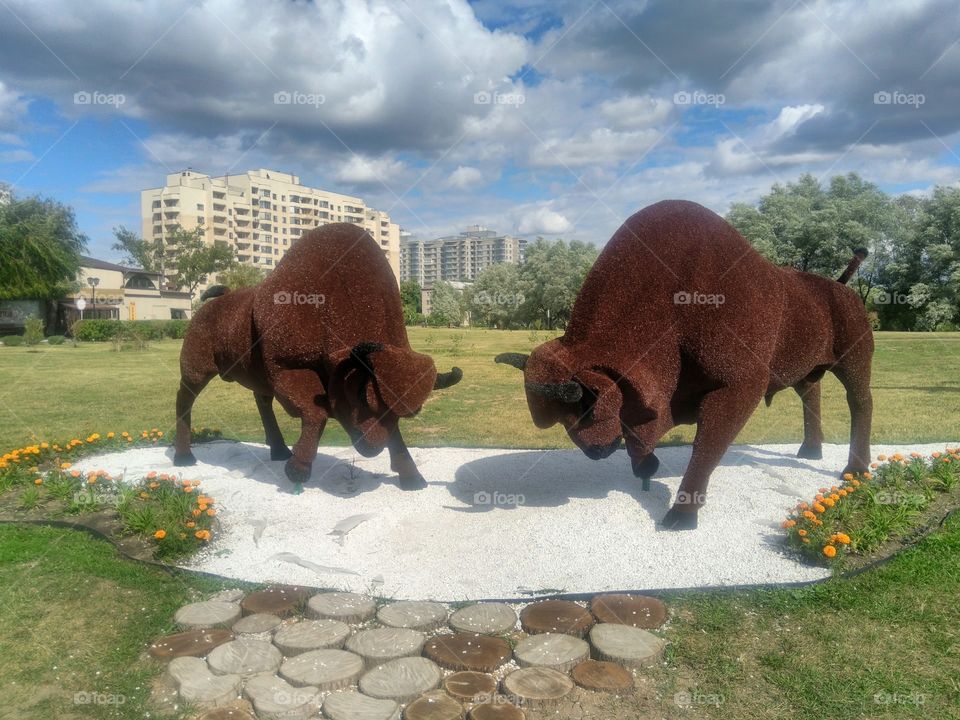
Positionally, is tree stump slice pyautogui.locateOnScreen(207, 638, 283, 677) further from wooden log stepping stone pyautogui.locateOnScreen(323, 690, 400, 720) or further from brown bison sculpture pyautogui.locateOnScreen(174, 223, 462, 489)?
brown bison sculpture pyautogui.locateOnScreen(174, 223, 462, 489)

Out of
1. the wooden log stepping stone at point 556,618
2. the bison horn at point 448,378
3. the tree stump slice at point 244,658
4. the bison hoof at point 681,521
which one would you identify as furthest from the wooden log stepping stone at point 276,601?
the bison hoof at point 681,521

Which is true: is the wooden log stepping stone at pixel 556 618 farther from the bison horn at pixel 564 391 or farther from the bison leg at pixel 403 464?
the bison leg at pixel 403 464

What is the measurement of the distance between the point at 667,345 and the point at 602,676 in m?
2.91

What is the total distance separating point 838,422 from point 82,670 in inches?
531

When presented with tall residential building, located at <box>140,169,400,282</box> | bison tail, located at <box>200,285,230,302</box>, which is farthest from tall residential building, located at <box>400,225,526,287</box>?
bison tail, located at <box>200,285,230,302</box>

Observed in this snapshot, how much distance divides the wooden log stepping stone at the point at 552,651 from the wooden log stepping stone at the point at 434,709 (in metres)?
0.60

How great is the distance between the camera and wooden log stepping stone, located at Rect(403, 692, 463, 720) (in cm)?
355

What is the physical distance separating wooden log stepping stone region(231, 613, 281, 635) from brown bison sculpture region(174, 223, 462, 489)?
2.19 m

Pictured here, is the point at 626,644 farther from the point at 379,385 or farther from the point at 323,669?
the point at 379,385

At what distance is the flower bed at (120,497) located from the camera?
19.9ft

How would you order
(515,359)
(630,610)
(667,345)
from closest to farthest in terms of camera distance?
(630,610), (667,345), (515,359)

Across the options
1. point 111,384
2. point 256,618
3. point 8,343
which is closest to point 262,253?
point 8,343

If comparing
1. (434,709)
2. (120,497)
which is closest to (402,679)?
(434,709)

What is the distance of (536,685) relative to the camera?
3838 mm
